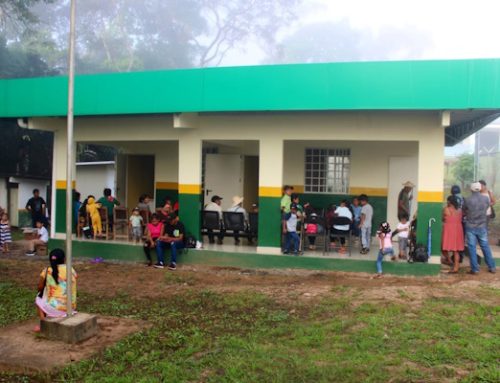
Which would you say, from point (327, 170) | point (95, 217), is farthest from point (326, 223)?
point (95, 217)

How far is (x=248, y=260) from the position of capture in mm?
10055

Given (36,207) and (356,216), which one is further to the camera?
(36,207)

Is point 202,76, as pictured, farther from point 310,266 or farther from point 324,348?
point 324,348

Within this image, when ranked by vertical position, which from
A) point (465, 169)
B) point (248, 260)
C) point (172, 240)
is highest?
point (465, 169)

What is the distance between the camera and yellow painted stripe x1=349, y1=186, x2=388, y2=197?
39.8ft

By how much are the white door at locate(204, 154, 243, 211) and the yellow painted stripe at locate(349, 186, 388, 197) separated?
2.85 m

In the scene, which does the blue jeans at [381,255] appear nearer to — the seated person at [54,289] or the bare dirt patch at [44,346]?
the bare dirt patch at [44,346]

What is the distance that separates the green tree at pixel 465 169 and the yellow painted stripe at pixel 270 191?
21.1 meters

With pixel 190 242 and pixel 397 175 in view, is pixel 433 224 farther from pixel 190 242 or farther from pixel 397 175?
pixel 190 242

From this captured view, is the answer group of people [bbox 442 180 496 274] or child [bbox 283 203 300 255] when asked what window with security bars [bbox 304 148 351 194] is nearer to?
→ child [bbox 283 203 300 255]

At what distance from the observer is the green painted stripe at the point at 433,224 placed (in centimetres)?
926

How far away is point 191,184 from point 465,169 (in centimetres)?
2270

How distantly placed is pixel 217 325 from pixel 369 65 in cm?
524

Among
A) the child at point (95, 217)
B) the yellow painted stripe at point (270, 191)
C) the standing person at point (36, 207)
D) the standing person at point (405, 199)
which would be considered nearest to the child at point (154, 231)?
the child at point (95, 217)
